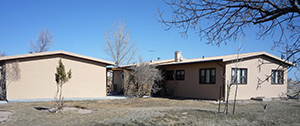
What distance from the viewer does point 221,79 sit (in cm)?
1595

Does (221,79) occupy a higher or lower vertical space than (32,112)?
higher

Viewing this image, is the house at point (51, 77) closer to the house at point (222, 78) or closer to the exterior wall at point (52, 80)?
the exterior wall at point (52, 80)

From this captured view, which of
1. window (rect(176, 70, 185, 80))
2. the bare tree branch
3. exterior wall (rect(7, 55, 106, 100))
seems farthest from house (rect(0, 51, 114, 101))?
window (rect(176, 70, 185, 80))

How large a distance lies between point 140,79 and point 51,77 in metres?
5.92

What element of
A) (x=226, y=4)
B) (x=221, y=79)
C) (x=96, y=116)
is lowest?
(x=96, y=116)

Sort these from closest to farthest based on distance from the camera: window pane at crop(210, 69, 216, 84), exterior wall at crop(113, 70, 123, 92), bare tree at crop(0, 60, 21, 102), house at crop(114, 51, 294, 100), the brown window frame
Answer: bare tree at crop(0, 60, 21, 102)
house at crop(114, 51, 294, 100)
window pane at crop(210, 69, 216, 84)
the brown window frame
exterior wall at crop(113, 70, 123, 92)

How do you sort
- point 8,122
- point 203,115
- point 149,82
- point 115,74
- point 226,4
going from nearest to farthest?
point 226,4, point 8,122, point 203,115, point 149,82, point 115,74

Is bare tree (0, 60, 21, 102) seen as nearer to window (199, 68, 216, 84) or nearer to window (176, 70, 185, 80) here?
window (176, 70, 185, 80)

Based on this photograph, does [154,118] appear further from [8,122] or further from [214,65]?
[214,65]

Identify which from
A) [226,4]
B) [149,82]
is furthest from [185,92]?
[226,4]

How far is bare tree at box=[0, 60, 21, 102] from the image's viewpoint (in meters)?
14.3

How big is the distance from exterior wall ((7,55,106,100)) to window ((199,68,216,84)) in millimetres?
6971

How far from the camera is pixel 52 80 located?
15422 mm

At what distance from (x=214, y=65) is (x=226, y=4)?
13.3m
